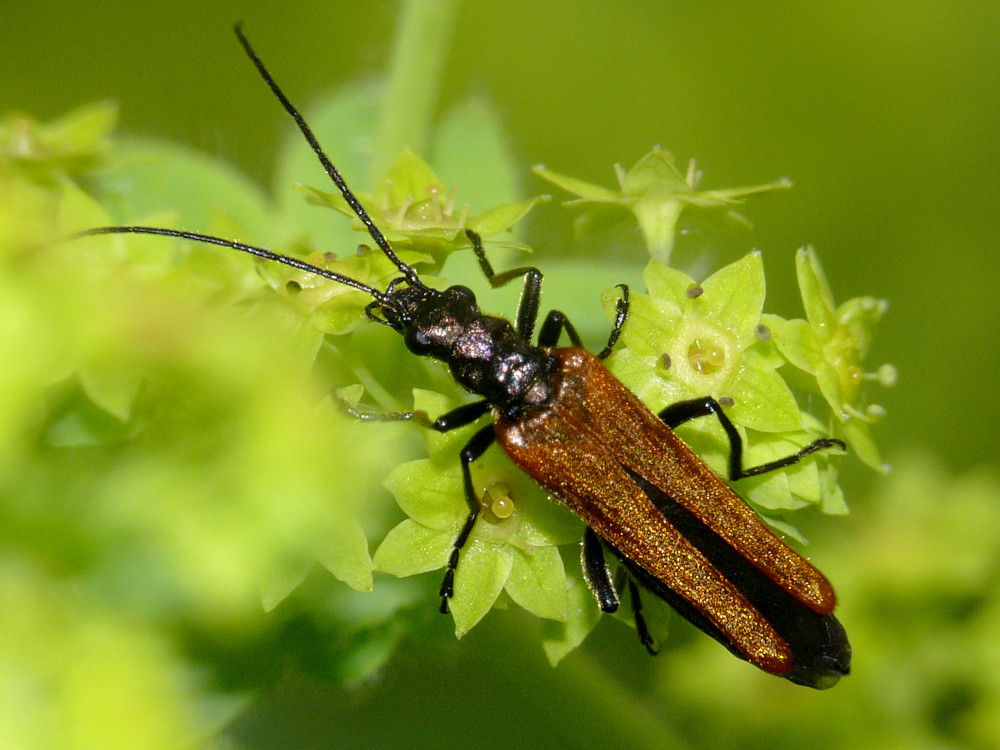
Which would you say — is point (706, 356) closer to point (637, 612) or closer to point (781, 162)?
point (637, 612)

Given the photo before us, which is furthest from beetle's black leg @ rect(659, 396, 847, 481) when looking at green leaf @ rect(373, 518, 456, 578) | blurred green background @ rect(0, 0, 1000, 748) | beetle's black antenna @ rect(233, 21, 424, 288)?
blurred green background @ rect(0, 0, 1000, 748)

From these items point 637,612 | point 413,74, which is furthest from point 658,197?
point 637,612

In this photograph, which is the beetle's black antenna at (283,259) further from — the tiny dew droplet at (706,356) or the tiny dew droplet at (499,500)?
the tiny dew droplet at (706,356)

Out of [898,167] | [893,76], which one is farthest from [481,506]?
[893,76]

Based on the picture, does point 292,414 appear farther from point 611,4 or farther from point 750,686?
point 611,4

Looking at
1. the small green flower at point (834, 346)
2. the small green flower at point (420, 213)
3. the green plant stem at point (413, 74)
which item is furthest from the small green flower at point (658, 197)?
the green plant stem at point (413, 74)
